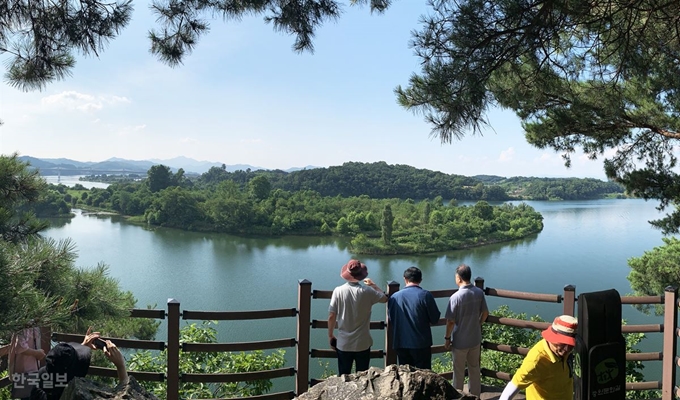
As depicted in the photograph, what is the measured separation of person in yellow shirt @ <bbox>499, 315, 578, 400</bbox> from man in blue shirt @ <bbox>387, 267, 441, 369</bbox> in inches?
32.6

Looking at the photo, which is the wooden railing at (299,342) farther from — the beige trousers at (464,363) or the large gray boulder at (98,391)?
the large gray boulder at (98,391)

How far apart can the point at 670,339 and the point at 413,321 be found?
5.89 ft

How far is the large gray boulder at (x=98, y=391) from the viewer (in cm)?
197

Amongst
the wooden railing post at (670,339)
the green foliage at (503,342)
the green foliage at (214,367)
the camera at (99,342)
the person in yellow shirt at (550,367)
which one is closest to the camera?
the person in yellow shirt at (550,367)

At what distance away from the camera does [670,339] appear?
3387 millimetres

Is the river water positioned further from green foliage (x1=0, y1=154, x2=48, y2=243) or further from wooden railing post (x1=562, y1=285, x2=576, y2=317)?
wooden railing post (x1=562, y1=285, x2=576, y2=317)

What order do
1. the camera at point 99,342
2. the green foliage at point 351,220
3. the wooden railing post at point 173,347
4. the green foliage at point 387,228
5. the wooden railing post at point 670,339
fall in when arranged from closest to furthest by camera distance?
the camera at point 99,342 → the wooden railing post at point 173,347 → the wooden railing post at point 670,339 → the green foliage at point 387,228 → the green foliage at point 351,220

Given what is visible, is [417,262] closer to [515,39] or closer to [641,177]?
[641,177]

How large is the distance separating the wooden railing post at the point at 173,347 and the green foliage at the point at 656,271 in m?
10.0

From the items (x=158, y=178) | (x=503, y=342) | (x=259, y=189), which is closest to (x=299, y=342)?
(x=503, y=342)

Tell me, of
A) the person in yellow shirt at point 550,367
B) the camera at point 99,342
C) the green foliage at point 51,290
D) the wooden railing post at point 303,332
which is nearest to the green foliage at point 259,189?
the wooden railing post at point 303,332

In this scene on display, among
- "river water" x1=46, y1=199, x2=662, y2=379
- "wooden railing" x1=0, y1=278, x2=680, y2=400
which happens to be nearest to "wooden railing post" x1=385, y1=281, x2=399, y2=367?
"wooden railing" x1=0, y1=278, x2=680, y2=400

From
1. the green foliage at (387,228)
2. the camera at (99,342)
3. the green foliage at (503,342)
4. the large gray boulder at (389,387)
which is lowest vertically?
the green foliage at (387,228)

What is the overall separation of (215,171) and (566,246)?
81.1 metres
